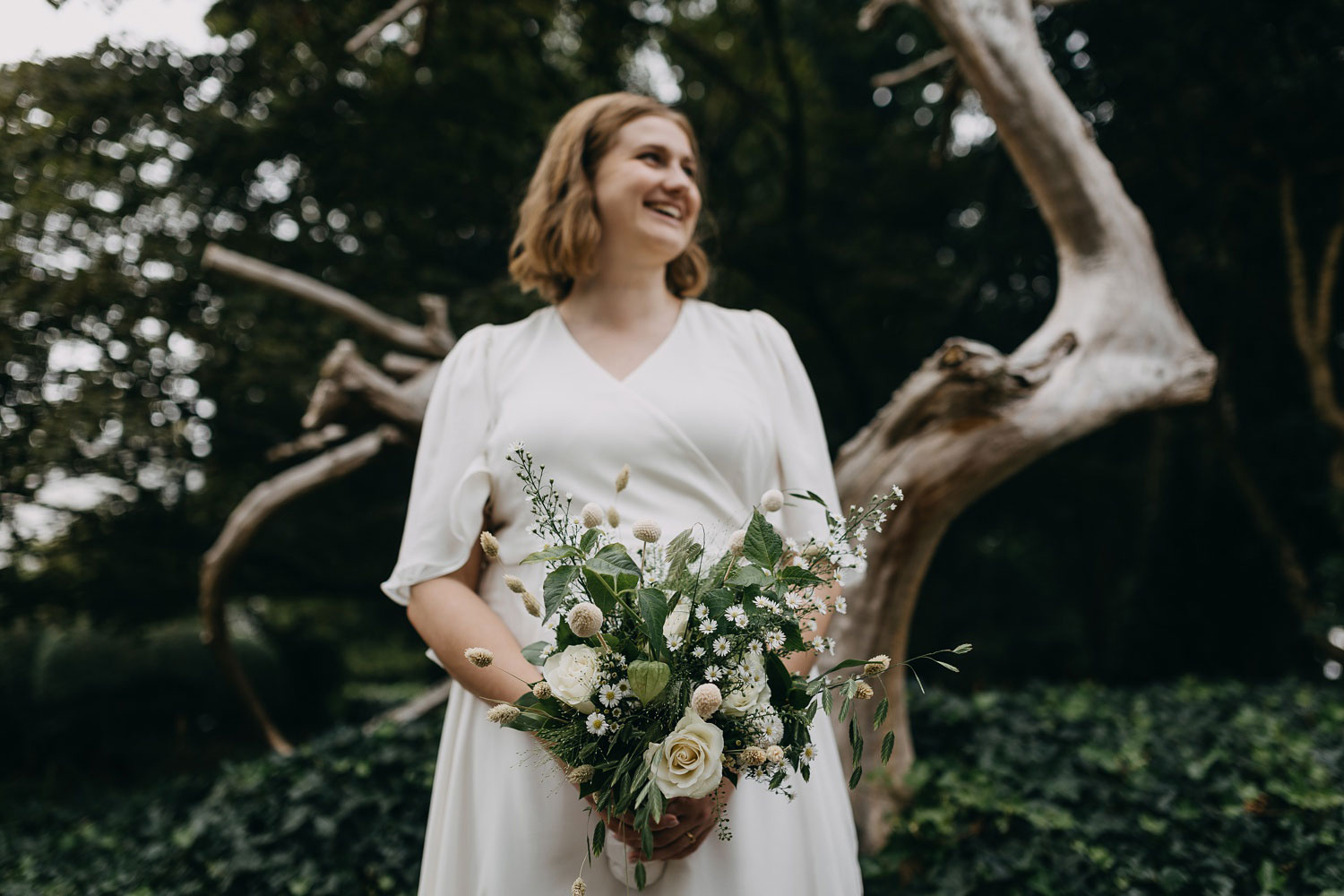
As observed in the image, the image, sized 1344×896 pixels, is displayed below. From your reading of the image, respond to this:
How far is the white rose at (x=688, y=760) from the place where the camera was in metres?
1.13

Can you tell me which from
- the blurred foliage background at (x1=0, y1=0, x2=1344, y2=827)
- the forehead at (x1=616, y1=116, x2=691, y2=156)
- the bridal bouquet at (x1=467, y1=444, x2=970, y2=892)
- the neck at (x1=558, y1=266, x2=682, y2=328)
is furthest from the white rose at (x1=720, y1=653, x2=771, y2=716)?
the blurred foliage background at (x1=0, y1=0, x2=1344, y2=827)

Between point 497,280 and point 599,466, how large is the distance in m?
5.09

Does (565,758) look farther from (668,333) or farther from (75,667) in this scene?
(75,667)

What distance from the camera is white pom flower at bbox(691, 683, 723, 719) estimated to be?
1129mm

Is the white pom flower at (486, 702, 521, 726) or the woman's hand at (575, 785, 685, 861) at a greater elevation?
the white pom flower at (486, 702, 521, 726)

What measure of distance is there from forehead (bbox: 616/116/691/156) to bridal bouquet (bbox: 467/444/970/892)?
96cm

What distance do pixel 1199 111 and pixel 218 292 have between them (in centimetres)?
667

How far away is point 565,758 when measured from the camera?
125 centimetres

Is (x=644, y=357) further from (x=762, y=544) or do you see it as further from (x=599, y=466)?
(x=762, y=544)

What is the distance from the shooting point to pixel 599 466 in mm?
1652

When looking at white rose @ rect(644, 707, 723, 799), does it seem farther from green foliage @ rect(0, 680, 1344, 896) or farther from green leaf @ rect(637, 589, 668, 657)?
green foliage @ rect(0, 680, 1344, 896)

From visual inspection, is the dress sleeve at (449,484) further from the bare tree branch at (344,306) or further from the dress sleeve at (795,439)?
the bare tree branch at (344,306)

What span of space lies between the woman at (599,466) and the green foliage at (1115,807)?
149 cm

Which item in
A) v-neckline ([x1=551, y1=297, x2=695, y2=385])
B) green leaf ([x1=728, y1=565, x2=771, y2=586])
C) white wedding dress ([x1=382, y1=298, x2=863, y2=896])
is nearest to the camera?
green leaf ([x1=728, y1=565, x2=771, y2=586])
